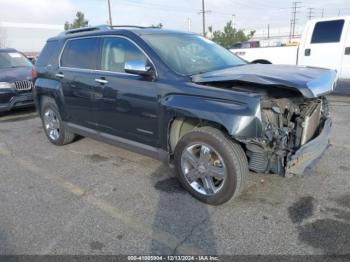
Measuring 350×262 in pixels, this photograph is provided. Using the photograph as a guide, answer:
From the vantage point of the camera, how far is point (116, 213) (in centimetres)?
342

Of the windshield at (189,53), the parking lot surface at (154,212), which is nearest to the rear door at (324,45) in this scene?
the parking lot surface at (154,212)

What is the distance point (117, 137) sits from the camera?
14.5 ft

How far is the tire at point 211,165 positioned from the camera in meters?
3.23

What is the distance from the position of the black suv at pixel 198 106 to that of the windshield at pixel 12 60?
527cm

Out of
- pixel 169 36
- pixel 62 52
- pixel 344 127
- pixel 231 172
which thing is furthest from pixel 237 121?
pixel 344 127

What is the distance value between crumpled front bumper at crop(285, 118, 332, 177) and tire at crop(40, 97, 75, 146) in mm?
3750

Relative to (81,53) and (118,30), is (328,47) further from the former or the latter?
(81,53)

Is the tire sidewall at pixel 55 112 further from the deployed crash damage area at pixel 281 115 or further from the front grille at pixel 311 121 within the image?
the front grille at pixel 311 121

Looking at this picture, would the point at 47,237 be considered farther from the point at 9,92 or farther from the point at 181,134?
the point at 9,92

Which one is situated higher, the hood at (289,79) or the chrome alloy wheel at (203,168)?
the hood at (289,79)

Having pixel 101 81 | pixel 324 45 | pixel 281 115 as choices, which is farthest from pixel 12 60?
pixel 324 45

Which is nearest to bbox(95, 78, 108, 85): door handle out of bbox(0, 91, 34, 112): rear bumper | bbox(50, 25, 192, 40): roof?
bbox(50, 25, 192, 40): roof

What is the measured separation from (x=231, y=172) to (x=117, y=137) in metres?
1.81

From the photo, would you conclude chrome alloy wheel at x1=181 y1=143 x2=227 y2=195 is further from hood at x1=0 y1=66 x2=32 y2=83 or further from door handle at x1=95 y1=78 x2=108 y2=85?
hood at x1=0 y1=66 x2=32 y2=83
